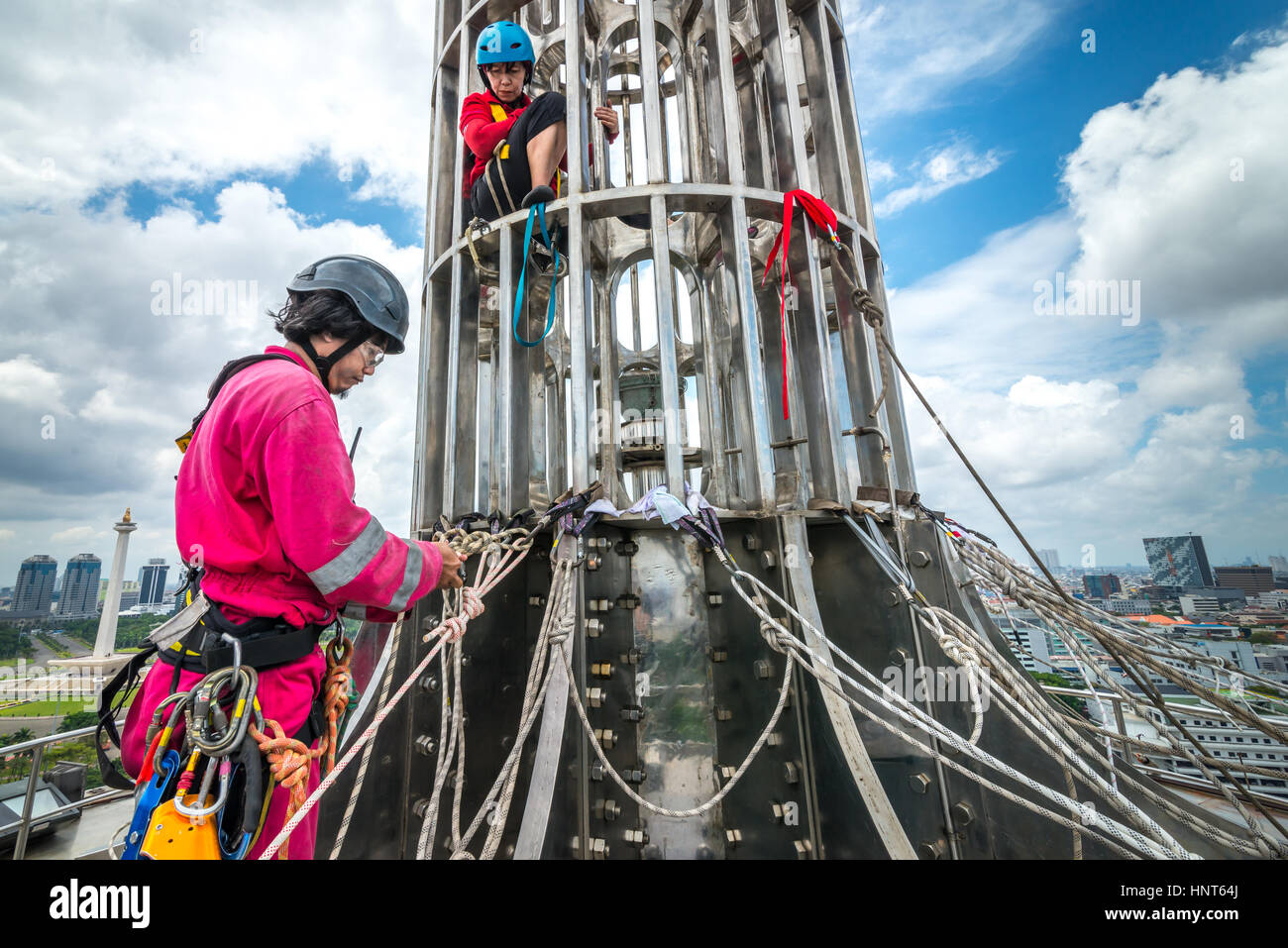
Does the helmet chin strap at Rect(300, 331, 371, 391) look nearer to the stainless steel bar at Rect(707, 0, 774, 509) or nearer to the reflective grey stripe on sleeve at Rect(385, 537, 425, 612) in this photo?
the reflective grey stripe on sleeve at Rect(385, 537, 425, 612)

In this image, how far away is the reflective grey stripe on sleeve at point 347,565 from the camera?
1734mm

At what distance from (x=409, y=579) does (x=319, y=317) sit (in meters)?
1.13

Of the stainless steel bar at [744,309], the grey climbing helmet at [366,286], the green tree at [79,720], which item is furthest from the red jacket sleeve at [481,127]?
the green tree at [79,720]

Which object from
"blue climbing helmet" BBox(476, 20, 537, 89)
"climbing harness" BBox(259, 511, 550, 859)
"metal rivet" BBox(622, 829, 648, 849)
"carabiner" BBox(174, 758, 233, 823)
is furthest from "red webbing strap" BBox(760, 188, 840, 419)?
"carabiner" BBox(174, 758, 233, 823)

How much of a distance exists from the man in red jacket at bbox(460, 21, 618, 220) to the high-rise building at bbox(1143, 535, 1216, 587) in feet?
59.5

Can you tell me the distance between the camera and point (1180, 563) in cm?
1516

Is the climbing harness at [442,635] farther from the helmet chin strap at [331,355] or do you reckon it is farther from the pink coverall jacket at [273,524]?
the helmet chin strap at [331,355]

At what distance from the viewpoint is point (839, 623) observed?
11.4 ft

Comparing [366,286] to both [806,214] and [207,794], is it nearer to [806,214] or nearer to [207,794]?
[207,794]

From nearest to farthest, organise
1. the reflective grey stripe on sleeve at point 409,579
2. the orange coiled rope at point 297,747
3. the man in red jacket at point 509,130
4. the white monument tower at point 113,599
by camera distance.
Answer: the orange coiled rope at point 297,747
the reflective grey stripe on sleeve at point 409,579
the man in red jacket at point 509,130
the white monument tower at point 113,599

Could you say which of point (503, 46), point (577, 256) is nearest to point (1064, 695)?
point (577, 256)

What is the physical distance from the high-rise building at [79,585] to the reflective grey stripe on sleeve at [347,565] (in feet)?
119

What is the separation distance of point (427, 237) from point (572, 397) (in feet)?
9.30
